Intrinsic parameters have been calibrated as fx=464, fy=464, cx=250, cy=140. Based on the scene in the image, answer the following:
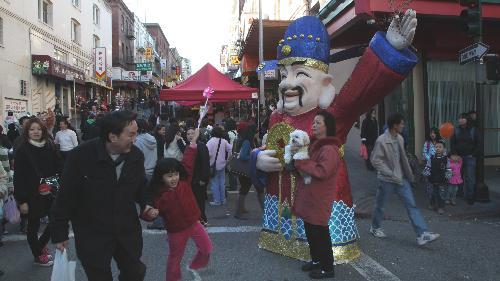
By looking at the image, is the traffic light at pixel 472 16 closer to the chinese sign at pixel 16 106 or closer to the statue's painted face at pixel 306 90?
the statue's painted face at pixel 306 90

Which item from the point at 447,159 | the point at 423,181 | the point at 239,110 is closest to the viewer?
the point at 447,159

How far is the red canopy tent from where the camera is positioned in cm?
1199

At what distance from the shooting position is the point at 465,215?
7.25m

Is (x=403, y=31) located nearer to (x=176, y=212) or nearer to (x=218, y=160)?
(x=176, y=212)

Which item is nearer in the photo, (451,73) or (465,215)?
(465,215)

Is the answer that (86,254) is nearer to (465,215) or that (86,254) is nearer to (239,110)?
(465,215)

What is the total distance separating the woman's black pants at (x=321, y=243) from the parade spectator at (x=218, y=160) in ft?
13.1

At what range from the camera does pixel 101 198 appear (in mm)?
2957

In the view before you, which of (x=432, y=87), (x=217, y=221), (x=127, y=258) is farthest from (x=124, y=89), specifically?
(x=127, y=258)

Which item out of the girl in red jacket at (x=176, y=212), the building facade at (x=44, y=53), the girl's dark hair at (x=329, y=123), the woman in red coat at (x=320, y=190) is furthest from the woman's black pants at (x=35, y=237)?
the building facade at (x=44, y=53)

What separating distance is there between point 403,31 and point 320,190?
1.64 m

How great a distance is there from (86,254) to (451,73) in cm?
1092

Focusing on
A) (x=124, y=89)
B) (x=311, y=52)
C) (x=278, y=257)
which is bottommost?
(x=278, y=257)

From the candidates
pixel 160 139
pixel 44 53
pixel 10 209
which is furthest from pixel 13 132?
pixel 44 53
